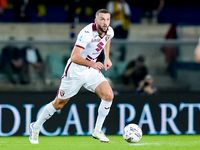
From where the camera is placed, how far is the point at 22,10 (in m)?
13.2

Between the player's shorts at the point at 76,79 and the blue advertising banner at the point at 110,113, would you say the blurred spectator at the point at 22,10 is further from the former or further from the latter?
the player's shorts at the point at 76,79

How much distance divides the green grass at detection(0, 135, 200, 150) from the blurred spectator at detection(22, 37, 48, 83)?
1.18m

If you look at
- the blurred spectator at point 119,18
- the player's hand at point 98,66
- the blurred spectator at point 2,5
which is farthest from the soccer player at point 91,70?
the blurred spectator at point 2,5

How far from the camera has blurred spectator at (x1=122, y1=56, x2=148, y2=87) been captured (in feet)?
29.6

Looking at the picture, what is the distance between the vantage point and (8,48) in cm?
884

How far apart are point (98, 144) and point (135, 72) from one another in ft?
7.02

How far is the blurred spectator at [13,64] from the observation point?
8.76 meters

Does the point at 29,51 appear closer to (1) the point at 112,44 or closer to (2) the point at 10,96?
(2) the point at 10,96

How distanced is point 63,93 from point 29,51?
224 centimetres

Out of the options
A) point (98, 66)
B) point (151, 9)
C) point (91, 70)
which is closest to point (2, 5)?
point (151, 9)

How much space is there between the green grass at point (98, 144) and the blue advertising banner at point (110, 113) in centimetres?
30

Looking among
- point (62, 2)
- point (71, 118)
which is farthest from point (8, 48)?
point (62, 2)

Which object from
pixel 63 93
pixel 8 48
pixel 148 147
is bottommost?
pixel 148 147

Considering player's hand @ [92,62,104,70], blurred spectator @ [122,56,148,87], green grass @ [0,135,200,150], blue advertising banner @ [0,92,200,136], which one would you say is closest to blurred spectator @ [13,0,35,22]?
blue advertising banner @ [0,92,200,136]
